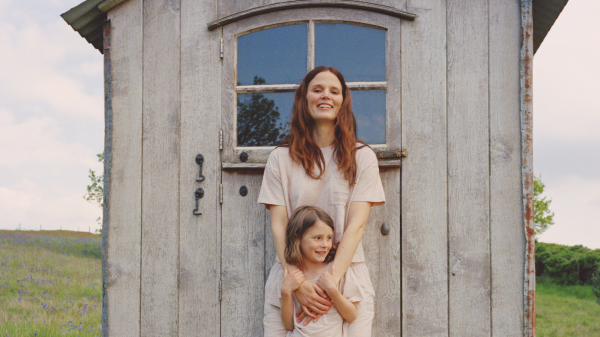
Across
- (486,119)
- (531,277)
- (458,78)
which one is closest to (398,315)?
(531,277)

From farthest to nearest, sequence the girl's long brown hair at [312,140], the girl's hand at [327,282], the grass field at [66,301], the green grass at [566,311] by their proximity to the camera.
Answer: the green grass at [566,311] < the grass field at [66,301] < the girl's long brown hair at [312,140] < the girl's hand at [327,282]

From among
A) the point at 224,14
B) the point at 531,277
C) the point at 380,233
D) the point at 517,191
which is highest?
the point at 224,14

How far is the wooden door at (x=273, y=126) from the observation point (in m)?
2.71

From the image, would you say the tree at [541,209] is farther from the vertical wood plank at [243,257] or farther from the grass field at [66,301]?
the vertical wood plank at [243,257]

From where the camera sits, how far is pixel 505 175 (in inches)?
104

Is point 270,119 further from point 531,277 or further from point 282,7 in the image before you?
point 531,277

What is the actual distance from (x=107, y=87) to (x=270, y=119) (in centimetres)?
115

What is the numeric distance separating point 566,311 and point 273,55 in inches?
256

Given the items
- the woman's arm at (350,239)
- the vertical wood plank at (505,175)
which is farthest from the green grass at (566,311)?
the woman's arm at (350,239)

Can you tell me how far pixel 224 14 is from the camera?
299 cm

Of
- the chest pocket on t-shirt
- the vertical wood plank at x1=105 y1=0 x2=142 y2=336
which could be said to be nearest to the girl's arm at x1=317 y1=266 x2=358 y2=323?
the chest pocket on t-shirt

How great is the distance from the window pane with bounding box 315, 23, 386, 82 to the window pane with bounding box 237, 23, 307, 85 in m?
0.12

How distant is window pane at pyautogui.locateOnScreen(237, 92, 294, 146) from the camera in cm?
293

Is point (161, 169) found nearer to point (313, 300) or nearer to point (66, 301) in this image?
point (313, 300)
